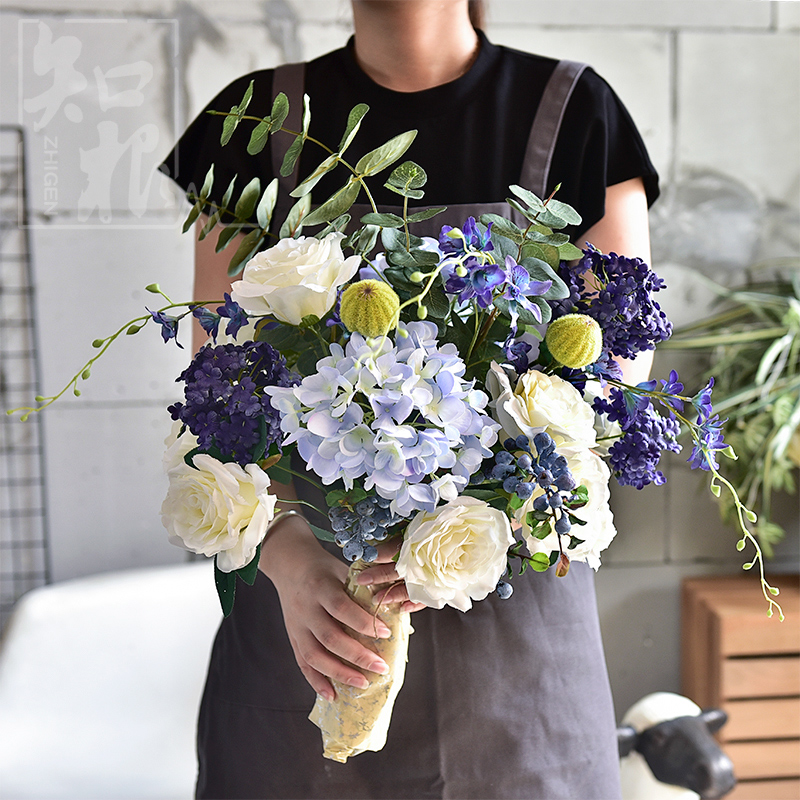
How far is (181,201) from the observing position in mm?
1605

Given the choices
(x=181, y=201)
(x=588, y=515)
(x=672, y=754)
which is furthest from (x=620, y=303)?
(x=181, y=201)

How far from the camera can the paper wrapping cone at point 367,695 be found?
0.65 metres

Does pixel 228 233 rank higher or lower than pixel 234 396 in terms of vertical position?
higher

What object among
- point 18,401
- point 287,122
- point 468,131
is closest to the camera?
point 468,131

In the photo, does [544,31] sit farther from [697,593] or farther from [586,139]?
[697,593]

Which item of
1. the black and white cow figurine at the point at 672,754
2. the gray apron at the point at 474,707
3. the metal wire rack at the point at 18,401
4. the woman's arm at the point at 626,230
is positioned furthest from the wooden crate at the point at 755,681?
the metal wire rack at the point at 18,401

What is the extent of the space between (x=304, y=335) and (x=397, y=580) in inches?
8.5

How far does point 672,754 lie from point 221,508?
118 cm

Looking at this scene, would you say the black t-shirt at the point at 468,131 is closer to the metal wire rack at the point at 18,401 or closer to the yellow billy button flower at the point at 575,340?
the yellow billy button flower at the point at 575,340

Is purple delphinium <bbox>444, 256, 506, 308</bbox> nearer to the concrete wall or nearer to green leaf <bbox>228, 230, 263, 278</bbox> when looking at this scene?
green leaf <bbox>228, 230, 263, 278</bbox>

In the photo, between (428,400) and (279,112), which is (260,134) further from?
(428,400)

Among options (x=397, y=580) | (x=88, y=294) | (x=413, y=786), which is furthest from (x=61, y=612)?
(x=397, y=580)

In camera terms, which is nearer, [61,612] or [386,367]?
[386,367]

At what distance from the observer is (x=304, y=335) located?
56 cm
